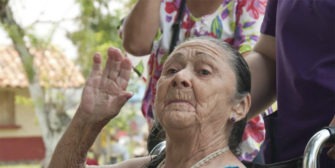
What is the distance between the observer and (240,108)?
6.70 ft

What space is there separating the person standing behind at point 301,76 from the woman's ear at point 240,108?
0.13 meters

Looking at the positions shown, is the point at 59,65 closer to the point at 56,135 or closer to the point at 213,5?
the point at 56,135

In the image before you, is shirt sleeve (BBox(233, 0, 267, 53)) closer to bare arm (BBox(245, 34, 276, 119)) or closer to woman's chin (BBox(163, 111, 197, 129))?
bare arm (BBox(245, 34, 276, 119))

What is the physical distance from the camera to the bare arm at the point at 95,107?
7.07ft

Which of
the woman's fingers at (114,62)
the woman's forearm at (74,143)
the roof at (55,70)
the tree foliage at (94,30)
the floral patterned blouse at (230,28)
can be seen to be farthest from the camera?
the roof at (55,70)

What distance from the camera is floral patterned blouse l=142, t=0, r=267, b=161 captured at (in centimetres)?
271


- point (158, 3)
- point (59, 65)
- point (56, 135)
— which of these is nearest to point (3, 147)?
point (59, 65)

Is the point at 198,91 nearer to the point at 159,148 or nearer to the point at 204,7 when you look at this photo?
the point at 159,148

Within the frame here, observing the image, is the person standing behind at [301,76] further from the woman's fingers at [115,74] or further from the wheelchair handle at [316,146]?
the woman's fingers at [115,74]

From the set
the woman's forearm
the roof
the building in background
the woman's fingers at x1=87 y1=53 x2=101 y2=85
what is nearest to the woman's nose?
the woman's fingers at x1=87 y1=53 x2=101 y2=85

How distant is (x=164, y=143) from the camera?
7.52ft

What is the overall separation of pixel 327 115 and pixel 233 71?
31cm

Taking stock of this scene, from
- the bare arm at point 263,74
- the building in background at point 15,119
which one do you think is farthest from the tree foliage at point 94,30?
the bare arm at point 263,74

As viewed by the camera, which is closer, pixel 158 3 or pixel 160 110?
pixel 160 110
